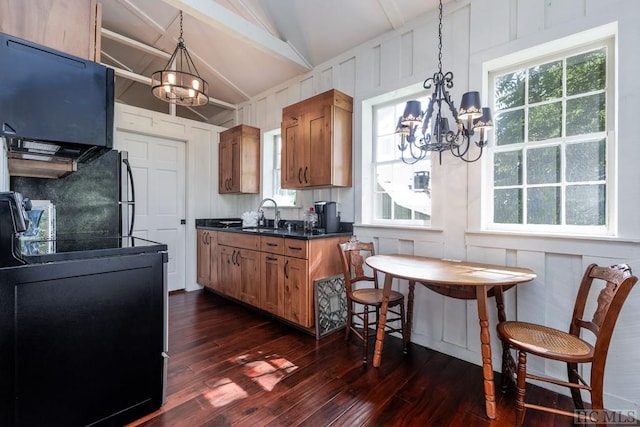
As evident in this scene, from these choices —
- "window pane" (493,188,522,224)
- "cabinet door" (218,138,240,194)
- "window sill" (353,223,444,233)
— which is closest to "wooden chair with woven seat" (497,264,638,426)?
"window pane" (493,188,522,224)

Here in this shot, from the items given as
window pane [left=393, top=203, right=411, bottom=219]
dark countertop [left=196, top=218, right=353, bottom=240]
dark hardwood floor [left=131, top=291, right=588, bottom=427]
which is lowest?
dark hardwood floor [left=131, top=291, right=588, bottom=427]

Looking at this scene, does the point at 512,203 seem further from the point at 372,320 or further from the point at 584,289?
the point at 372,320

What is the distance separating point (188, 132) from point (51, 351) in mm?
3550

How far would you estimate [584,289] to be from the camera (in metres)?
1.73

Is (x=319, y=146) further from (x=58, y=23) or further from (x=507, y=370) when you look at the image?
(x=507, y=370)

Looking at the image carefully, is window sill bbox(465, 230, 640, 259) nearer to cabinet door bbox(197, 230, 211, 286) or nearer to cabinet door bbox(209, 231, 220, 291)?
cabinet door bbox(209, 231, 220, 291)

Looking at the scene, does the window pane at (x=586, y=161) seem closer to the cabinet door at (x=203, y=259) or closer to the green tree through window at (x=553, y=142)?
the green tree through window at (x=553, y=142)

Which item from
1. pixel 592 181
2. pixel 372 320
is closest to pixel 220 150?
pixel 372 320

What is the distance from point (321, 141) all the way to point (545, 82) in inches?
74.7

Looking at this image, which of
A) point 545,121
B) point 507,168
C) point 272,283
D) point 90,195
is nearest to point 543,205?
point 507,168

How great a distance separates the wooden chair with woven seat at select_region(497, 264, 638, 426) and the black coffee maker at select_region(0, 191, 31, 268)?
7.96ft

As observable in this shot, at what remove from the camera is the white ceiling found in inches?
109

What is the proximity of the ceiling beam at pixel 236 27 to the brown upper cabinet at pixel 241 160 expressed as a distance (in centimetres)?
125

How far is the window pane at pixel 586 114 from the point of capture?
1.95 m
